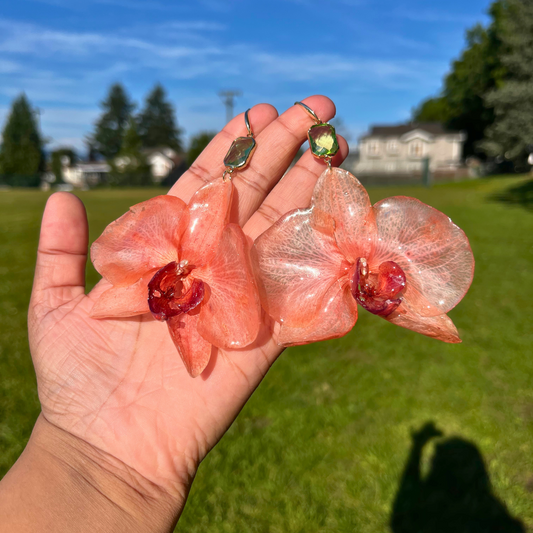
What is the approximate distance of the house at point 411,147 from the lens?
5319 cm

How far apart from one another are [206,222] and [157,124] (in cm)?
8602

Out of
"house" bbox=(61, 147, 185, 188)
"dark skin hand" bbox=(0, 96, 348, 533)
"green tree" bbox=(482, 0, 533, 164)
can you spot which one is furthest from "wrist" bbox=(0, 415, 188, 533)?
"house" bbox=(61, 147, 185, 188)

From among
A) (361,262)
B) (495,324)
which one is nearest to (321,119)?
(361,262)

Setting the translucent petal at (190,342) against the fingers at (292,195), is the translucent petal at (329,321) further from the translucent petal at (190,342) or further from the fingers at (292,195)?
the fingers at (292,195)

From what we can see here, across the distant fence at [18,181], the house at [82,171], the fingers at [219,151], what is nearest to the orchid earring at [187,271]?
the fingers at [219,151]

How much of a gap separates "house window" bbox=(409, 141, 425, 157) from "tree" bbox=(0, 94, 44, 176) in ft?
164

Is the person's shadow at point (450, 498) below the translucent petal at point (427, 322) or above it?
below

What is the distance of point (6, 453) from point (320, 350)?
11.2 feet

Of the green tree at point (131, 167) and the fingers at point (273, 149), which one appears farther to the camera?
the green tree at point (131, 167)

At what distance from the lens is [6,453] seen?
3605mm

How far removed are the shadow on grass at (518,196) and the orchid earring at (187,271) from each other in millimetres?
20073

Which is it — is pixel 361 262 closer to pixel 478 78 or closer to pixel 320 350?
pixel 320 350

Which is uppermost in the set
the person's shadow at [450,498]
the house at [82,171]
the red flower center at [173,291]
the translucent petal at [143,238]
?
the translucent petal at [143,238]

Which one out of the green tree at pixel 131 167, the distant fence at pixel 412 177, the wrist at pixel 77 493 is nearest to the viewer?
the wrist at pixel 77 493
